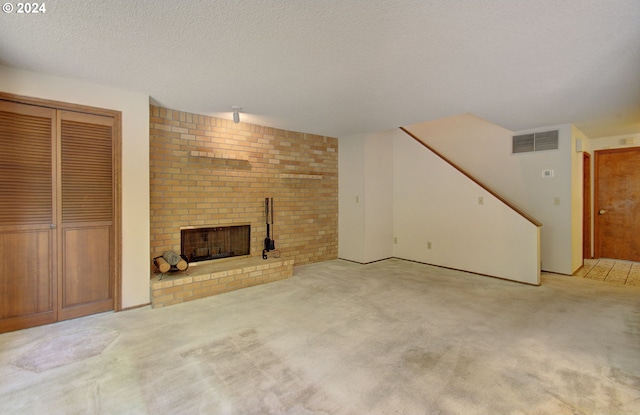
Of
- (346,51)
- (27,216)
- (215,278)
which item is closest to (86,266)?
(27,216)

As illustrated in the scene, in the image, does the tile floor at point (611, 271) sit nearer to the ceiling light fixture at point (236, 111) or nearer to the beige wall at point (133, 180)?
the ceiling light fixture at point (236, 111)

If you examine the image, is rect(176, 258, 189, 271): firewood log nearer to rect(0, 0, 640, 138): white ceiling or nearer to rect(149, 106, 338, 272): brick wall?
rect(149, 106, 338, 272): brick wall

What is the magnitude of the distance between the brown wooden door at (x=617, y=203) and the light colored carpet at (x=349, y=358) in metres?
2.60

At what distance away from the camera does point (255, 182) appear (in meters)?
4.72

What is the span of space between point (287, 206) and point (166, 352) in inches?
123

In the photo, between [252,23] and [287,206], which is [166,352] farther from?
[287,206]

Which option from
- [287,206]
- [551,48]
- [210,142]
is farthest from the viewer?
[287,206]

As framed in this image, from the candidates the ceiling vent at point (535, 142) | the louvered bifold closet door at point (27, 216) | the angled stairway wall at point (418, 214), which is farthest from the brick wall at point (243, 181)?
the ceiling vent at point (535, 142)

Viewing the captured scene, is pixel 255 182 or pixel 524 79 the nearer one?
pixel 524 79

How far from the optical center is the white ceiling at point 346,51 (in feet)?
6.07

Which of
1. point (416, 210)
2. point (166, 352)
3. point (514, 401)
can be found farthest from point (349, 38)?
point (416, 210)

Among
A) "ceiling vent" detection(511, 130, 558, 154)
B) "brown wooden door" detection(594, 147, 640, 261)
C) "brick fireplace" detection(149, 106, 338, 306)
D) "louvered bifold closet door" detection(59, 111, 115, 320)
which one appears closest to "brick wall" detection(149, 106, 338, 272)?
"brick fireplace" detection(149, 106, 338, 306)

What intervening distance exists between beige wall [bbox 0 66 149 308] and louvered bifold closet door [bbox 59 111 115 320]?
Answer: 13 centimetres

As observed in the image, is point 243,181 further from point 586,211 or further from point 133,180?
point 586,211
